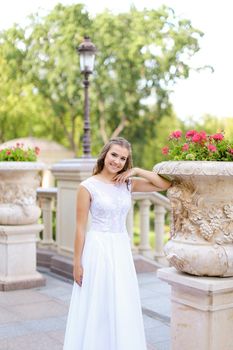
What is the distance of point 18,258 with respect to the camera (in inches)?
268

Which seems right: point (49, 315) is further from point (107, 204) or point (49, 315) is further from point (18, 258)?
point (107, 204)

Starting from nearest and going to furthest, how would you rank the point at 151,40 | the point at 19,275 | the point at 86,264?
the point at 86,264 < the point at 19,275 < the point at 151,40

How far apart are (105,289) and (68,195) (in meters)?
4.13

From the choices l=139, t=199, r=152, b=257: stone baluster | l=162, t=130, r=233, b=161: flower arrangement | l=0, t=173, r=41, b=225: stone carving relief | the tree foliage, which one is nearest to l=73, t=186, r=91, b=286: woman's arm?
l=162, t=130, r=233, b=161: flower arrangement

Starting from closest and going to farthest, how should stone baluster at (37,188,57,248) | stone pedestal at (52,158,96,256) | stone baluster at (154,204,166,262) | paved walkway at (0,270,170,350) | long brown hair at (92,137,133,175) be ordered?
long brown hair at (92,137,133,175)
paved walkway at (0,270,170,350)
stone pedestal at (52,158,96,256)
stone baluster at (154,204,166,262)
stone baluster at (37,188,57,248)

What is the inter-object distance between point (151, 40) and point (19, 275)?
77.0 ft

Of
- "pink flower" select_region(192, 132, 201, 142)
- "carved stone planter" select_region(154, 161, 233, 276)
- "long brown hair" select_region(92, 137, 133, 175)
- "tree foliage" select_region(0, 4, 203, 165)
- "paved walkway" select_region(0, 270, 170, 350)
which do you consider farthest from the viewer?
"tree foliage" select_region(0, 4, 203, 165)

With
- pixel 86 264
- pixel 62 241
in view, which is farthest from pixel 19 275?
pixel 86 264

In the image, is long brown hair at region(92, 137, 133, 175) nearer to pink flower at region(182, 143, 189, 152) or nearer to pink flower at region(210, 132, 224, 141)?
pink flower at region(182, 143, 189, 152)

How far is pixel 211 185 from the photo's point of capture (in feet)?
11.2

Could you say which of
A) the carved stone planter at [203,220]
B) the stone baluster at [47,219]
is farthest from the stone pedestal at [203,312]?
the stone baluster at [47,219]

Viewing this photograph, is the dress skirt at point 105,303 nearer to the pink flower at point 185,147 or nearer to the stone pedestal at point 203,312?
the stone pedestal at point 203,312

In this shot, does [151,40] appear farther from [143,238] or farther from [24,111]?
[143,238]

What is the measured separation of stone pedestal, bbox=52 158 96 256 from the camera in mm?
7371
